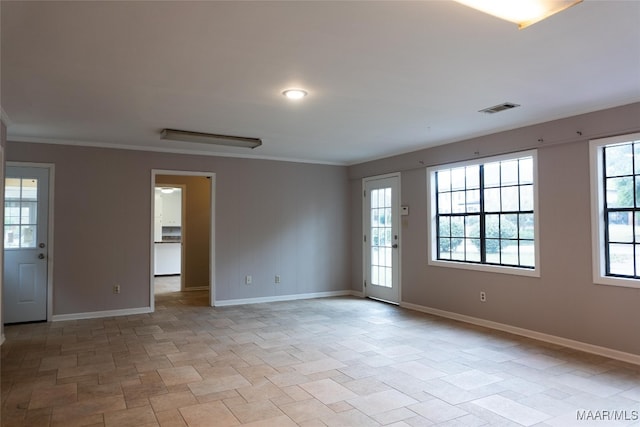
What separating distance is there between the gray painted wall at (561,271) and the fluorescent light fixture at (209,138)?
2729 millimetres

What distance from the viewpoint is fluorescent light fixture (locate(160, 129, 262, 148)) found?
528 cm

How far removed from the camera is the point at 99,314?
19.4 ft

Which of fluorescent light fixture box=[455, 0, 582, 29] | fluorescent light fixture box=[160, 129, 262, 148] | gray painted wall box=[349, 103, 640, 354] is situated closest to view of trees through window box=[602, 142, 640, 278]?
gray painted wall box=[349, 103, 640, 354]

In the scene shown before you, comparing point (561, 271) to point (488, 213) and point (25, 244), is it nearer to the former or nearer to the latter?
point (488, 213)

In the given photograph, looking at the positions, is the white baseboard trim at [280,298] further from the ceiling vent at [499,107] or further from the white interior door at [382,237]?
the ceiling vent at [499,107]

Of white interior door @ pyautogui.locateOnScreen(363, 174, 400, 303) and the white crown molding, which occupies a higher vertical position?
the white crown molding

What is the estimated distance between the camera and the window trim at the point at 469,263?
4.78 meters

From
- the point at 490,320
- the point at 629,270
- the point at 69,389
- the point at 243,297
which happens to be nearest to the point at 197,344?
the point at 69,389

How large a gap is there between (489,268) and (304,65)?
3.57 metres

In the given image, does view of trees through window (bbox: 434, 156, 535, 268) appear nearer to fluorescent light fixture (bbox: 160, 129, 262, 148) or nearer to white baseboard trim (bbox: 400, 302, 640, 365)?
white baseboard trim (bbox: 400, 302, 640, 365)

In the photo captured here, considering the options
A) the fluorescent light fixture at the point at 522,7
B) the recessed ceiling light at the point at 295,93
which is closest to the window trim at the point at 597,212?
the fluorescent light fixture at the point at 522,7

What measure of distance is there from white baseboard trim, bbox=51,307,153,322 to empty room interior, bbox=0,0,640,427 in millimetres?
24

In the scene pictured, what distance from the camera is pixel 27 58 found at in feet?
9.70

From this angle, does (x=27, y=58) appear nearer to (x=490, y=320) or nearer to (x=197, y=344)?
(x=197, y=344)
